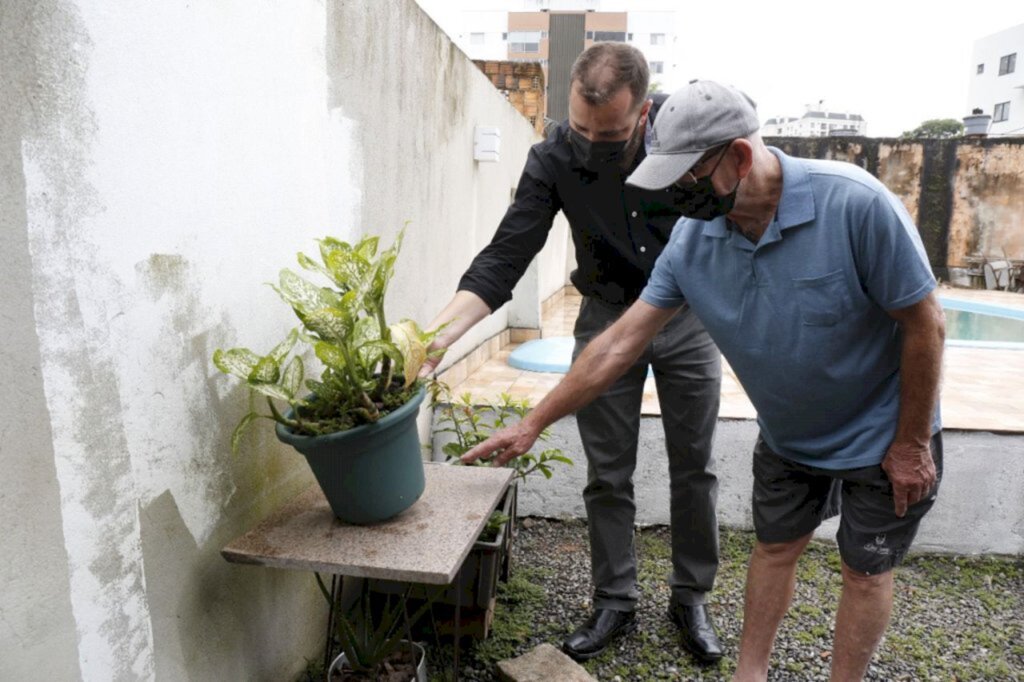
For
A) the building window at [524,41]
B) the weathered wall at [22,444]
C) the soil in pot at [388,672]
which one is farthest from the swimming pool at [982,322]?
the building window at [524,41]

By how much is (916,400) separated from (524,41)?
4341 centimetres

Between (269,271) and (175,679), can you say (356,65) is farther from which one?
(175,679)

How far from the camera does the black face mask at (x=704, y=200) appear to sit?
1564 millimetres

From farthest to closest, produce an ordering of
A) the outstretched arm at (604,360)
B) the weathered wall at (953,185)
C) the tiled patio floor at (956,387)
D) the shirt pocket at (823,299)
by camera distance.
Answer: the weathered wall at (953,185)
the tiled patio floor at (956,387)
the outstretched arm at (604,360)
the shirt pocket at (823,299)

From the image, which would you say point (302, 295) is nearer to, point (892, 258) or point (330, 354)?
point (330, 354)

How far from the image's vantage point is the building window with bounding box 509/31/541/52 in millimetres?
40688

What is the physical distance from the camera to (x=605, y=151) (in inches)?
85.0

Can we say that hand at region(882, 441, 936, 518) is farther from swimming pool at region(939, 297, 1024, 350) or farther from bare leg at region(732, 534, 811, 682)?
swimming pool at region(939, 297, 1024, 350)

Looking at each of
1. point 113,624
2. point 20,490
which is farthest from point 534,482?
point 20,490

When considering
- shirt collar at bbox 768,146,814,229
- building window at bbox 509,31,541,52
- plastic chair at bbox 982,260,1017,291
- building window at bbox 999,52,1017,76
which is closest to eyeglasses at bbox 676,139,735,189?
shirt collar at bbox 768,146,814,229

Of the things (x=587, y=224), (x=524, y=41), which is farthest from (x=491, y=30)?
(x=587, y=224)

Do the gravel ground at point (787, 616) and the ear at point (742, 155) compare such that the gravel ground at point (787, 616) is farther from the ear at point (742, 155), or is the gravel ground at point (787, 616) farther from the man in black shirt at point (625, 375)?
the ear at point (742, 155)

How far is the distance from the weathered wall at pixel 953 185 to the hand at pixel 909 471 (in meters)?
12.9

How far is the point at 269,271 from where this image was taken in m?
1.76
